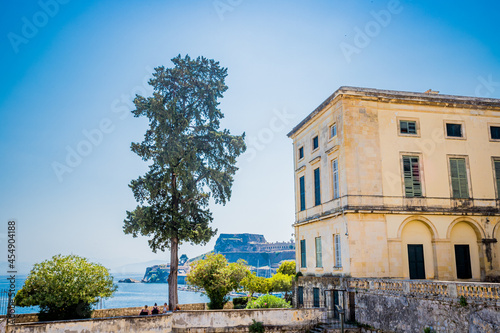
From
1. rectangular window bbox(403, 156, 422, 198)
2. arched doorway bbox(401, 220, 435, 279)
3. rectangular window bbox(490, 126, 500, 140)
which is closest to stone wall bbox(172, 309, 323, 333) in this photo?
arched doorway bbox(401, 220, 435, 279)

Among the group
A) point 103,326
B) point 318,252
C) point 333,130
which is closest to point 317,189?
point 318,252

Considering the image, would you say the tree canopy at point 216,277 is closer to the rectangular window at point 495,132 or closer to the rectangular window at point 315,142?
the rectangular window at point 315,142

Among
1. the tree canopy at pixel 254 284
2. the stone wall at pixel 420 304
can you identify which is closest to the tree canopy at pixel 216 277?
the stone wall at pixel 420 304

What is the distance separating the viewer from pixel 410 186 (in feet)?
75.5

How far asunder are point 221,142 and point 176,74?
5.77 meters

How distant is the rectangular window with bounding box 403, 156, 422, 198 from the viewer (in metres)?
22.9

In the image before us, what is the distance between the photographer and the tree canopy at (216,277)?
26.8 m

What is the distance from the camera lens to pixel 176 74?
1148 inches

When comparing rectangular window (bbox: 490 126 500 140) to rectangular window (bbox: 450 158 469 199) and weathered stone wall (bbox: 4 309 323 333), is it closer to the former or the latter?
rectangular window (bbox: 450 158 469 199)

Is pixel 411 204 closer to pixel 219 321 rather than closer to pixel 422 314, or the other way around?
pixel 422 314

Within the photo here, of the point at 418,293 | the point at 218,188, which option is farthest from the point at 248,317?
the point at 218,188

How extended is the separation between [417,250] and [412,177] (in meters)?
4.03

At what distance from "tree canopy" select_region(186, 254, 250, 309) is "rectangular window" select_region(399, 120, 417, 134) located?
14171 mm

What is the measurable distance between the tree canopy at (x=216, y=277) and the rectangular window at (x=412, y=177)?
1259 centimetres
